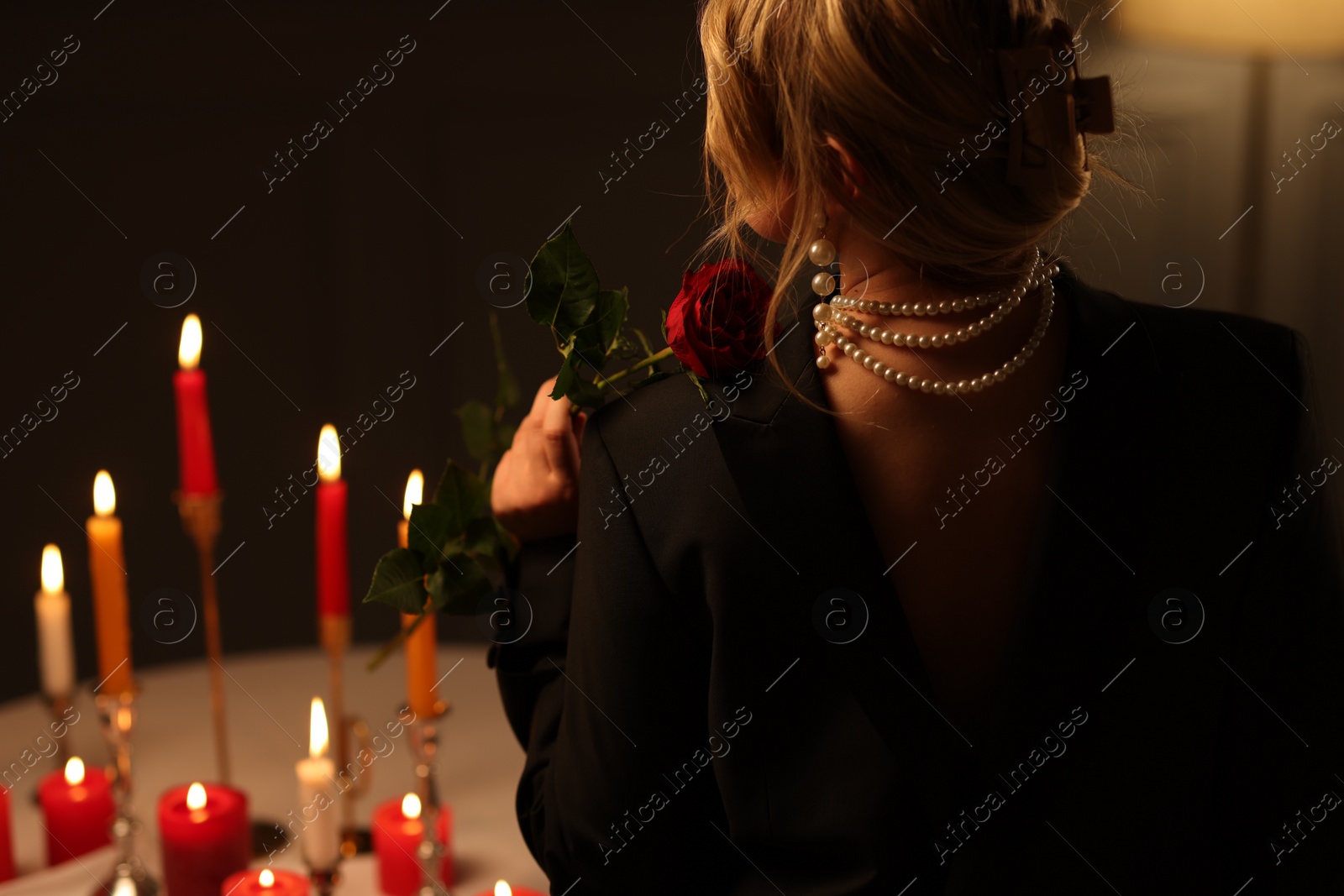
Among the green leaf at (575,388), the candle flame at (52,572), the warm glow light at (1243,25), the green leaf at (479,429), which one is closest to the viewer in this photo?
the green leaf at (575,388)

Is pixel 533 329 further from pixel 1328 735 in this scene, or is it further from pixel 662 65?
pixel 1328 735

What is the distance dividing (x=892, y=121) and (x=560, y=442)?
0.38 metres

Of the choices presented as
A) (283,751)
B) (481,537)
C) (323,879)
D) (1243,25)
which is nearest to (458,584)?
(481,537)

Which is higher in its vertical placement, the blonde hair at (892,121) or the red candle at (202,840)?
the red candle at (202,840)

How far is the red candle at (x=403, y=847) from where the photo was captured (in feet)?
3.34

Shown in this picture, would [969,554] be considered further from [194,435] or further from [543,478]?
[194,435]

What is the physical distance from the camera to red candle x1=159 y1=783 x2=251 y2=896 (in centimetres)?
103

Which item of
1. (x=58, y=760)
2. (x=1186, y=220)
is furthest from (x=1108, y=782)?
(x=1186, y=220)

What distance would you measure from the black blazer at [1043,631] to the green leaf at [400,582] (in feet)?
0.81

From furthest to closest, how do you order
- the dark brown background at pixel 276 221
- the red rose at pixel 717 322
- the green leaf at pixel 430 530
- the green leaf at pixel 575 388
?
the dark brown background at pixel 276 221, the green leaf at pixel 430 530, the green leaf at pixel 575 388, the red rose at pixel 717 322

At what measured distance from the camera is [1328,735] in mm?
749

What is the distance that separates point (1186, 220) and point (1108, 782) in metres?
1.31

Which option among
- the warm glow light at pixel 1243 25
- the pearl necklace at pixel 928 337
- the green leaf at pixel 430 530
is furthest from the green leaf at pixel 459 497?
the warm glow light at pixel 1243 25

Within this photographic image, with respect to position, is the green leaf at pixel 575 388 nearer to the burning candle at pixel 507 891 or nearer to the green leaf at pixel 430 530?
the green leaf at pixel 430 530
